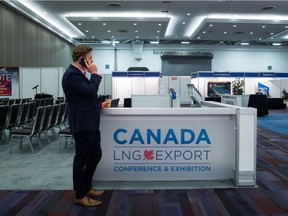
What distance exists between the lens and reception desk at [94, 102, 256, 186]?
3.31m

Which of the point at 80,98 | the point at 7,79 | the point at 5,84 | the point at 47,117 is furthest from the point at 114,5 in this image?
the point at 80,98

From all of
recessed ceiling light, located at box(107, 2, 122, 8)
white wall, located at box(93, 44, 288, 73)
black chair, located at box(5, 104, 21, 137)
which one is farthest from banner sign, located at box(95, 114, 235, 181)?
white wall, located at box(93, 44, 288, 73)

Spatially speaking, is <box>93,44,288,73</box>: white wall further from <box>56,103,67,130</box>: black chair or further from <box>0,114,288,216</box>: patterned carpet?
<box>0,114,288,216</box>: patterned carpet

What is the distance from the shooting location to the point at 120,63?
894 inches

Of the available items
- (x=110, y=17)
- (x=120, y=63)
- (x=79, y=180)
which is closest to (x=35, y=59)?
(x=110, y=17)

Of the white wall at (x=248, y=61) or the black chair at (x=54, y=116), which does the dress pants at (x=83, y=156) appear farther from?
the white wall at (x=248, y=61)

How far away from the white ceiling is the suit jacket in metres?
10.4

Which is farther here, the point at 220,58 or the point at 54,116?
the point at 220,58

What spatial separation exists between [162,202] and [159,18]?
41.7ft

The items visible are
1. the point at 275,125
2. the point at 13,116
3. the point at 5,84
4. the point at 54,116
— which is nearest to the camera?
the point at 13,116

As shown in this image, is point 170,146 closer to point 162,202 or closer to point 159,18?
point 162,202

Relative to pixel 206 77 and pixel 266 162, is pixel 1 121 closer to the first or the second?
pixel 266 162

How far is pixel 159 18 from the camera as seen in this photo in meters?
14.4

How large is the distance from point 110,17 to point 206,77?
678cm
